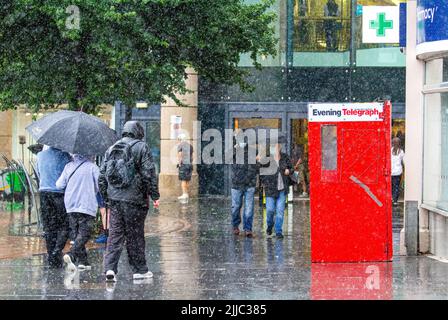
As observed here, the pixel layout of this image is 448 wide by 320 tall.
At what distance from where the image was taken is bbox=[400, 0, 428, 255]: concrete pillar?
46.5ft

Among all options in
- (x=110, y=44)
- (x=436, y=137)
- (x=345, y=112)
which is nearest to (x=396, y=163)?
(x=436, y=137)

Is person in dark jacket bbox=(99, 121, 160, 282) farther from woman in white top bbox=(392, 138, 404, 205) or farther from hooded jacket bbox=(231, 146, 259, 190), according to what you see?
woman in white top bbox=(392, 138, 404, 205)

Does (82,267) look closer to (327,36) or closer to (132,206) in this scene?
(132,206)

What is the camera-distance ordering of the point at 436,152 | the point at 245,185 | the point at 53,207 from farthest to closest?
1. the point at 245,185
2. the point at 436,152
3. the point at 53,207

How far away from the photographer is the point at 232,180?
17484mm

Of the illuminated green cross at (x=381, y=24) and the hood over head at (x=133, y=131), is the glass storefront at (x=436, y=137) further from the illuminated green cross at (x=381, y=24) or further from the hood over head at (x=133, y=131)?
the hood over head at (x=133, y=131)

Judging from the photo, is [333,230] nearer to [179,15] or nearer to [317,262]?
[317,262]

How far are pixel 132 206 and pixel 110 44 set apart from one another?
512 cm

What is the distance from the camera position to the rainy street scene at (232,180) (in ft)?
37.6

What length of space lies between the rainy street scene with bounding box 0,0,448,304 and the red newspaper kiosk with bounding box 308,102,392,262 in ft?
0.06

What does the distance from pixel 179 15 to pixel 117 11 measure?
1.04 m

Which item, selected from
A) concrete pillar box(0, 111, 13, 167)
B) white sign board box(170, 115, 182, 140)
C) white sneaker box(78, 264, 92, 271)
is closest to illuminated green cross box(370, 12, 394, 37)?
white sneaker box(78, 264, 92, 271)

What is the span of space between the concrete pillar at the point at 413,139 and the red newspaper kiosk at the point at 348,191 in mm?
1202

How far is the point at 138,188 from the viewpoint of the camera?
1150cm
